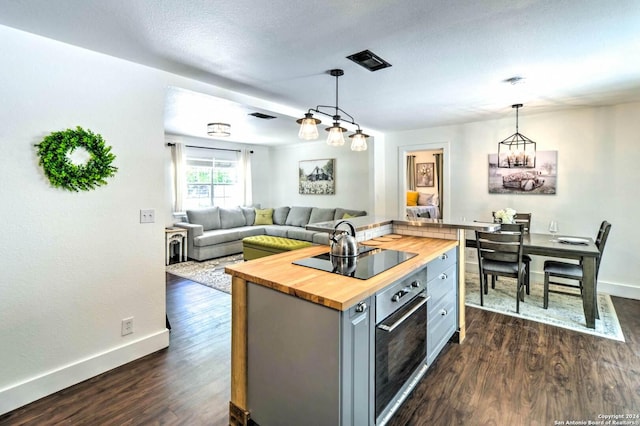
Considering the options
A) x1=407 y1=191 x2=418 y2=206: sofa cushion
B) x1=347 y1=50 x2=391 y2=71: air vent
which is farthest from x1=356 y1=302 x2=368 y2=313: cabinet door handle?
x1=407 y1=191 x2=418 y2=206: sofa cushion

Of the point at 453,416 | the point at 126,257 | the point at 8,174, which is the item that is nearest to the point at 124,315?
the point at 126,257

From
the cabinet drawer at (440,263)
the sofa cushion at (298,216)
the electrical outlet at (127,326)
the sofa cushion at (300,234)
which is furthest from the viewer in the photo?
the sofa cushion at (298,216)

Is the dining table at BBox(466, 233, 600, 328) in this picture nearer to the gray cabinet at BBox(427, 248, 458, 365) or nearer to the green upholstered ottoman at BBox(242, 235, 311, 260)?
the gray cabinet at BBox(427, 248, 458, 365)

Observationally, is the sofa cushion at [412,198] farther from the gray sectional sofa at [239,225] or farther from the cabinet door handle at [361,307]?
A: the cabinet door handle at [361,307]

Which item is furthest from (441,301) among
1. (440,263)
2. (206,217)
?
(206,217)

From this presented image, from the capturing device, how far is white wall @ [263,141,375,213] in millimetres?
6715

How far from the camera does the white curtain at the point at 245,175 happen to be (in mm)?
7543

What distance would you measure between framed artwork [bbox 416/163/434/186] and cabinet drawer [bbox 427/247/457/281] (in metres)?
6.46

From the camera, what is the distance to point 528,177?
448cm

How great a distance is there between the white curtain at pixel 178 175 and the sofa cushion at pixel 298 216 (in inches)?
90.7

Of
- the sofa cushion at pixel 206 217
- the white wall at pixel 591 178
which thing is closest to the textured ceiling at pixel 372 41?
the white wall at pixel 591 178

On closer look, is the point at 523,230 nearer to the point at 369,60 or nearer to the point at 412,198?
the point at 369,60

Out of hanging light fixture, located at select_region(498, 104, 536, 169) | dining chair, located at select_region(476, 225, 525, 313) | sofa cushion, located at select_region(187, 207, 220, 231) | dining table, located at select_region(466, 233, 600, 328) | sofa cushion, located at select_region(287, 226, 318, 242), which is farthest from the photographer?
sofa cushion, located at select_region(187, 207, 220, 231)

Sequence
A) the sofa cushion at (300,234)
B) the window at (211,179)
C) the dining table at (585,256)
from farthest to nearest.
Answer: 1. the window at (211,179)
2. the sofa cushion at (300,234)
3. the dining table at (585,256)
